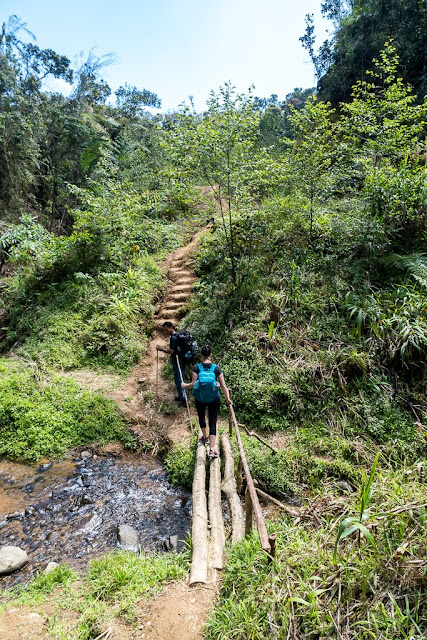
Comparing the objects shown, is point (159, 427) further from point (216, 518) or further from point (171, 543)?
point (216, 518)

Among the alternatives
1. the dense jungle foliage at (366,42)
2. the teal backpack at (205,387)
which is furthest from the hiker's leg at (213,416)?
the dense jungle foliage at (366,42)

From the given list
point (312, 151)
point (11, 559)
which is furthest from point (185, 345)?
point (312, 151)

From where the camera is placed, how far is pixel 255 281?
962 cm


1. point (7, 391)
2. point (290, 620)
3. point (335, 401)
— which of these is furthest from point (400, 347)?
point (7, 391)

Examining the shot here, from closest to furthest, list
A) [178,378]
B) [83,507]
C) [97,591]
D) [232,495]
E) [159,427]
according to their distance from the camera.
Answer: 1. [97,591]
2. [232,495]
3. [83,507]
4. [159,427]
5. [178,378]

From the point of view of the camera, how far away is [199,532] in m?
3.94

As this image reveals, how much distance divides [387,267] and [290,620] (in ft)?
25.8

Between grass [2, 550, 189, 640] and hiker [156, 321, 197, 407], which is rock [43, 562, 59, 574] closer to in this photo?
grass [2, 550, 189, 640]

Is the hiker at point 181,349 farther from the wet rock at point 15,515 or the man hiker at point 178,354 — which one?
the wet rock at point 15,515

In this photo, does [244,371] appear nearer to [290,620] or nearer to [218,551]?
[218,551]

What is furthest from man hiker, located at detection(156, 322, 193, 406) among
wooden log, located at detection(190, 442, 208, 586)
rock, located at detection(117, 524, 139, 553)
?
rock, located at detection(117, 524, 139, 553)

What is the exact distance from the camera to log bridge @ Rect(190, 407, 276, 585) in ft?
10.9

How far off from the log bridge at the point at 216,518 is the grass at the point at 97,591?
0.23 metres

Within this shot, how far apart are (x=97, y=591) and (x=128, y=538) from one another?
49.1 inches
